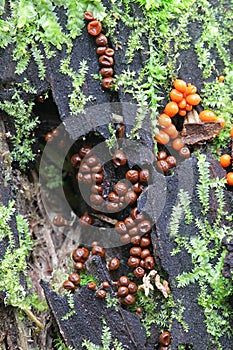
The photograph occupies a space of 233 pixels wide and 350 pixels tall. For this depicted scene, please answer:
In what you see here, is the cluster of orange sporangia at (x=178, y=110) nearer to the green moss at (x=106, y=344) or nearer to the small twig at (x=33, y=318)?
the green moss at (x=106, y=344)

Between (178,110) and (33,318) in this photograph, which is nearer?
(33,318)

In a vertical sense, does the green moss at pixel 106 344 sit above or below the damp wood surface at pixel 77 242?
below

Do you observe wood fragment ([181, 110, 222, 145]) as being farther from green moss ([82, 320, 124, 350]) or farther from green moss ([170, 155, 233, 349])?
green moss ([82, 320, 124, 350])

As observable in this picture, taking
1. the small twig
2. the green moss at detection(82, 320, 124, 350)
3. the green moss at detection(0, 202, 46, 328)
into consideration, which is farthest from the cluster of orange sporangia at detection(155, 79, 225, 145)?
the small twig

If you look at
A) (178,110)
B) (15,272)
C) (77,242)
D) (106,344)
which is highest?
(178,110)

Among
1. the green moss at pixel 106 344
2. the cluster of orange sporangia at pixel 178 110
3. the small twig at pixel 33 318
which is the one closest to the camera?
the green moss at pixel 106 344

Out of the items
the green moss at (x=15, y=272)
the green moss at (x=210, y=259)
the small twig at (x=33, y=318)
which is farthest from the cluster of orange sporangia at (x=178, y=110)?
the small twig at (x=33, y=318)

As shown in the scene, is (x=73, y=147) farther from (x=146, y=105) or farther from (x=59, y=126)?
(x=146, y=105)

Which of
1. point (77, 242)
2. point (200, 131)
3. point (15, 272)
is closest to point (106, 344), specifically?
point (15, 272)

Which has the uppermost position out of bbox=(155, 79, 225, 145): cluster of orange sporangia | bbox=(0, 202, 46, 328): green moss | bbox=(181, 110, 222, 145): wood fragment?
bbox=(155, 79, 225, 145): cluster of orange sporangia

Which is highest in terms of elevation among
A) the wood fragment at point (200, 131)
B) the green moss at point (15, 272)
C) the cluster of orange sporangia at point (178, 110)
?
the cluster of orange sporangia at point (178, 110)

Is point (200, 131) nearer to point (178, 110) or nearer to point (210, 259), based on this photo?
point (178, 110)
